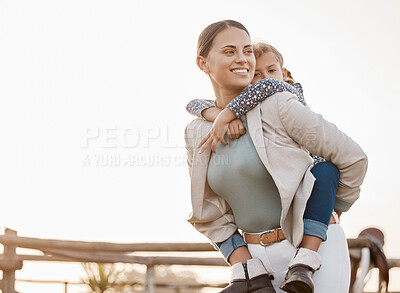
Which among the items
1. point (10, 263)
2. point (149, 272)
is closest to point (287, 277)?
point (149, 272)

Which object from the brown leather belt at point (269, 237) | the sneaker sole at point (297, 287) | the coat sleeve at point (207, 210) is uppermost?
the coat sleeve at point (207, 210)

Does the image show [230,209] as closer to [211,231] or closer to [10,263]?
[211,231]

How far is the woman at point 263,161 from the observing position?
78.9 inches

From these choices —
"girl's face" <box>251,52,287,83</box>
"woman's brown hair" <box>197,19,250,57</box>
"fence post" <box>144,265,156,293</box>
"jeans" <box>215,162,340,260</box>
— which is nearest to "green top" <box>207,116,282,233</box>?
"jeans" <box>215,162,340,260</box>

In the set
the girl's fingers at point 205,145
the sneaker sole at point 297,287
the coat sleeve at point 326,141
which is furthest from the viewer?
the girl's fingers at point 205,145

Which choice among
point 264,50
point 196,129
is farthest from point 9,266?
point 196,129

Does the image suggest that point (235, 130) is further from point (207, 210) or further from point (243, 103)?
point (207, 210)

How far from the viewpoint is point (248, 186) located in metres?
2.12

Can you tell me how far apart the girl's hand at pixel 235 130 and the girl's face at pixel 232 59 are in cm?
19

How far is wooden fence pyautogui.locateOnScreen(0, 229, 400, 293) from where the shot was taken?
5676 millimetres

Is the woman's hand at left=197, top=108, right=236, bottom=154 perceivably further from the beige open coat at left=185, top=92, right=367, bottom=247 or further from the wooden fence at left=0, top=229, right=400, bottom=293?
the wooden fence at left=0, top=229, right=400, bottom=293

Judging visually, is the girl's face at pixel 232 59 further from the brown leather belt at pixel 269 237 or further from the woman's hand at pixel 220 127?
the brown leather belt at pixel 269 237

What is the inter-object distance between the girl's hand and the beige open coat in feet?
0.13

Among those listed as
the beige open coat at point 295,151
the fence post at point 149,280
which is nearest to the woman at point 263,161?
the beige open coat at point 295,151
